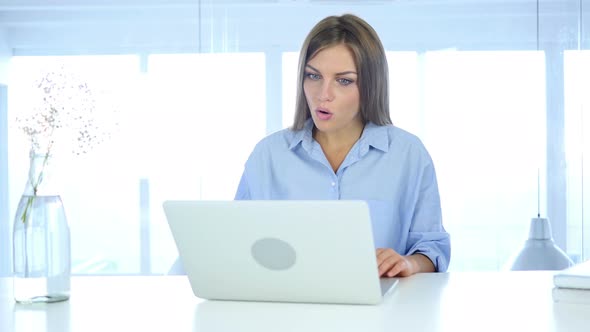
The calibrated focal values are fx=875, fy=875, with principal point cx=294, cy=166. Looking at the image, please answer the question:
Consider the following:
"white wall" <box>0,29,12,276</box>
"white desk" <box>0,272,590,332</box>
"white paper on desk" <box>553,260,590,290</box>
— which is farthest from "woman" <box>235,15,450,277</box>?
"white wall" <box>0,29,12,276</box>

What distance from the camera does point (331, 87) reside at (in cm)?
274

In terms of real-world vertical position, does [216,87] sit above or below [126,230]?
above

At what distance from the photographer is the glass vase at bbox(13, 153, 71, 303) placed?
5.88ft

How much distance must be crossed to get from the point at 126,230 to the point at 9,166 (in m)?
0.72

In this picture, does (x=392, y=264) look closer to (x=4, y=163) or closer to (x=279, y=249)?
(x=279, y=249)

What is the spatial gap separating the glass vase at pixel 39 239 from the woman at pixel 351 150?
1116mm

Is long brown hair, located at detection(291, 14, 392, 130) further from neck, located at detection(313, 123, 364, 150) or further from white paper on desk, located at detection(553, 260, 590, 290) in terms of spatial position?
white paper on desk, located at detection(553, 260, 590, 290)

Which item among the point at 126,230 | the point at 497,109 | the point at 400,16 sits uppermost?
the point at 400,16

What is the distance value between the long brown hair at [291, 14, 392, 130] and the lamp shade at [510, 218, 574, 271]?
154cm

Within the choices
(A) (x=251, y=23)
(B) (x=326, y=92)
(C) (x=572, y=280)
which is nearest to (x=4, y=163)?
(A) (x=251, y=23)

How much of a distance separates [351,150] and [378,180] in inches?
5.1

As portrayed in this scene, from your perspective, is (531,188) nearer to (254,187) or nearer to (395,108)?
(395,108)

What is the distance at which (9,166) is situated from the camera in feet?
15.2

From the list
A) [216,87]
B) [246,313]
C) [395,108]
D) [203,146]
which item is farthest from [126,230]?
[246,313]
